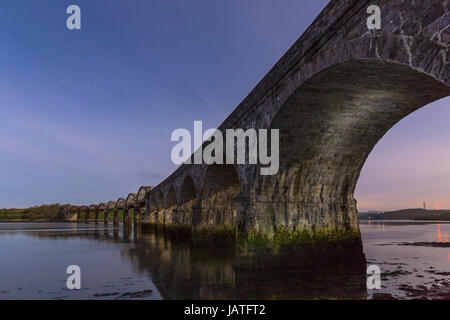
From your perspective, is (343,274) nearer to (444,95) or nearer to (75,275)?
(444,95)

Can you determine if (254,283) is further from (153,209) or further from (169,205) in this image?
(153,209)

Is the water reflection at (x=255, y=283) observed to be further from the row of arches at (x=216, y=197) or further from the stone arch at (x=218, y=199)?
the stone arch at (x=218, y=199)

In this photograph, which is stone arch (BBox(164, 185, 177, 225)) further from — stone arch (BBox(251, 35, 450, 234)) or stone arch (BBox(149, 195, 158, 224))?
stone arch (BBox(251, 35, 450, 234))

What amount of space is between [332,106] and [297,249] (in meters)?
5.66

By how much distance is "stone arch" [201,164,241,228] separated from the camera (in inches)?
889

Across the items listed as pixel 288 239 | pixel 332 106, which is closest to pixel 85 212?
pixel 288 239

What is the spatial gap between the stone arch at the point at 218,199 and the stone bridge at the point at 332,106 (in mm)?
5308

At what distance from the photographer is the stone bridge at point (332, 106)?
19.9ft

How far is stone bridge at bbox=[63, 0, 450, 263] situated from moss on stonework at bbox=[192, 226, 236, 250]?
8601 mm

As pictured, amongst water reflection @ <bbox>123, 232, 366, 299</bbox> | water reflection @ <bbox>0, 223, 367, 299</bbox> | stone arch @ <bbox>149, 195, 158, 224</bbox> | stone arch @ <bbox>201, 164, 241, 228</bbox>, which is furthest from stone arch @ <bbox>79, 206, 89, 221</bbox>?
water reflection @ <bbox>123, 232, 366, 299</bbox>

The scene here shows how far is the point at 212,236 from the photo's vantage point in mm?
23578

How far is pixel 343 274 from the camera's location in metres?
11.8
